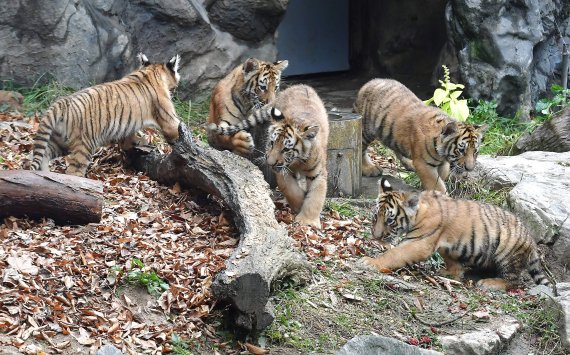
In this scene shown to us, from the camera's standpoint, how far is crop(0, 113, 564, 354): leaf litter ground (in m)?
5.07

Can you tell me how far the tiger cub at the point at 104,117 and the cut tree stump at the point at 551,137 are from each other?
3.95 meters

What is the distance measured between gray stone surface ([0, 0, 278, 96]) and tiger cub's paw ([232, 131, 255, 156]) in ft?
10.8

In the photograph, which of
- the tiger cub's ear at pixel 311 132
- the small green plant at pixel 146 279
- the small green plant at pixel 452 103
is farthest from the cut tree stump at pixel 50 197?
the small green plant at pixel 452 103

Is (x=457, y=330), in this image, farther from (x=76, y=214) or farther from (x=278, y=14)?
(x=278, y=14)

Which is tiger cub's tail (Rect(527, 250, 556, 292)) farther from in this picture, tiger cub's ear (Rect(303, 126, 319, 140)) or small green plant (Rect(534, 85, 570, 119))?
small green plant (Rect(534, 85, 570, 119))

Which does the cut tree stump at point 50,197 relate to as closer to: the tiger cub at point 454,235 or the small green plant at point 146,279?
the small green plant at point 146,279

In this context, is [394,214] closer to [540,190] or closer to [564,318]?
[564,318]

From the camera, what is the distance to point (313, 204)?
7.14 m

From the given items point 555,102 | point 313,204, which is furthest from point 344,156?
point 555,102

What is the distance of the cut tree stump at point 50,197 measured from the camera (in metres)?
5.96

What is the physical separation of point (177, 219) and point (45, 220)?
3.45ft

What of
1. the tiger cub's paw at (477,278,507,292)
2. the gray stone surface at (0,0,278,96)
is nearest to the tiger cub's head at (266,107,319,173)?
the tiger cub's paw at (477,278,507,292)

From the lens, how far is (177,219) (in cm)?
670

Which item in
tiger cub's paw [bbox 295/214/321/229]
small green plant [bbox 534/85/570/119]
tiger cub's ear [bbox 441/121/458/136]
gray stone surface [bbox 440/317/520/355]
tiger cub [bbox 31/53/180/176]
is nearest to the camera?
gray stone surface [bbox 440/317/520/355]
